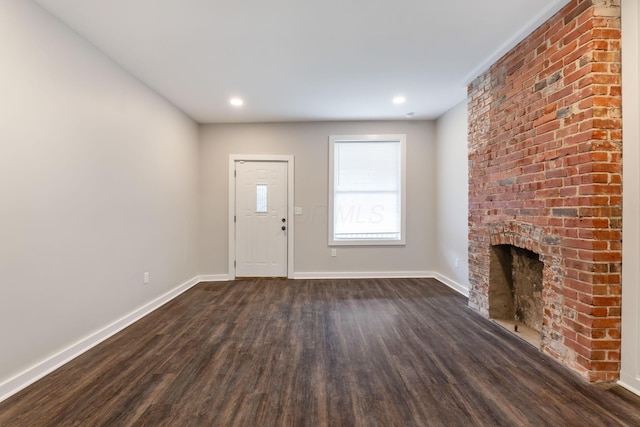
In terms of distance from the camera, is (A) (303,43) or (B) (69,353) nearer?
(B) (69,353)

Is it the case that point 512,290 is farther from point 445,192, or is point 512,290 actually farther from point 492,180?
point 445,192

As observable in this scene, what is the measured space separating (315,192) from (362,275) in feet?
5.23

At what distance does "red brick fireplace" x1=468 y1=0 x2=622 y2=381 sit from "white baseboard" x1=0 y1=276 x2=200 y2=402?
12.2ft

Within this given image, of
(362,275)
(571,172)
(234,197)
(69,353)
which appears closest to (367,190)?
(362,275)

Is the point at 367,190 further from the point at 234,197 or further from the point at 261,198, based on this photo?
the point at 234,197

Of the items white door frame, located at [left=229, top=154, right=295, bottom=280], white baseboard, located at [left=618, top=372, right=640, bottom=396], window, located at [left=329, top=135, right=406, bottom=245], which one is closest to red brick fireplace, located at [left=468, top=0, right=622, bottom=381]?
white baseboard, located at [left=618, top=372, right=640, bottom=396]

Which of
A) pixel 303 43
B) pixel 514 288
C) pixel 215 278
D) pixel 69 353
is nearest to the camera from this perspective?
pixel 69 353

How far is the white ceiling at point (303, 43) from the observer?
1.99 m

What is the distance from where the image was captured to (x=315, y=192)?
15.0 ft

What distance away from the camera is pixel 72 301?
218cm

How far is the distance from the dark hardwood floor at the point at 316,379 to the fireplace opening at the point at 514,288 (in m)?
0.28

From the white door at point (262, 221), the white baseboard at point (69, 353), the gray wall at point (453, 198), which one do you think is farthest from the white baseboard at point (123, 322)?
the white door at point (262, 221)

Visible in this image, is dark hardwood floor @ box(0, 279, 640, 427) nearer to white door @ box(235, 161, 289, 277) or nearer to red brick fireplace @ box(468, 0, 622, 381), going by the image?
red brick fireplace @ box(468, 0, 622, 381)

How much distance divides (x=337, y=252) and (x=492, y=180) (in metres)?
2.52
